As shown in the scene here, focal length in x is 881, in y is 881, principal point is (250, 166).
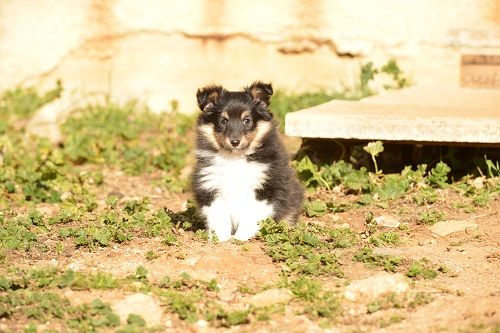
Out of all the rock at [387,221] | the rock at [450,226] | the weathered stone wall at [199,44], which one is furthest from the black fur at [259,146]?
the weathered stone wall at [199,44]

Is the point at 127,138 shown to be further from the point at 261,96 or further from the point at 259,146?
the point at 259,146

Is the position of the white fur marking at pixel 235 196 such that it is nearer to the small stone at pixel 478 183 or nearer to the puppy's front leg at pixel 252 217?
the puppy's front leg at pixel 252 217

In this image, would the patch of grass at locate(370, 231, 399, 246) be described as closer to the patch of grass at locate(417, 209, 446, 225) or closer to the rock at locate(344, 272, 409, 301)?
the patch of grass at locate(417, 209, 446, 225)

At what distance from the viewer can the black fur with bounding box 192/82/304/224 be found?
6.10 metres

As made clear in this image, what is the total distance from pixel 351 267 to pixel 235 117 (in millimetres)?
1434

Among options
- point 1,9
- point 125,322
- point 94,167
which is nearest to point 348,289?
point 125,322

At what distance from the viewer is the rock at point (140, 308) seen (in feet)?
15.0

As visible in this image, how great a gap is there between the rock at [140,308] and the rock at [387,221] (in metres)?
2.33

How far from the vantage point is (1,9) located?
10320 mm

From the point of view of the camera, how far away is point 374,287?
487cm

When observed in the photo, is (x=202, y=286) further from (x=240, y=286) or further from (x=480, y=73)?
(x=480, y=73)

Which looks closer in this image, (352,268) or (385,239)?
(352,268)

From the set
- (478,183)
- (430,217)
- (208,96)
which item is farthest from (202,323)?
(478,183)

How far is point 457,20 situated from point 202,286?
573 centimetres
